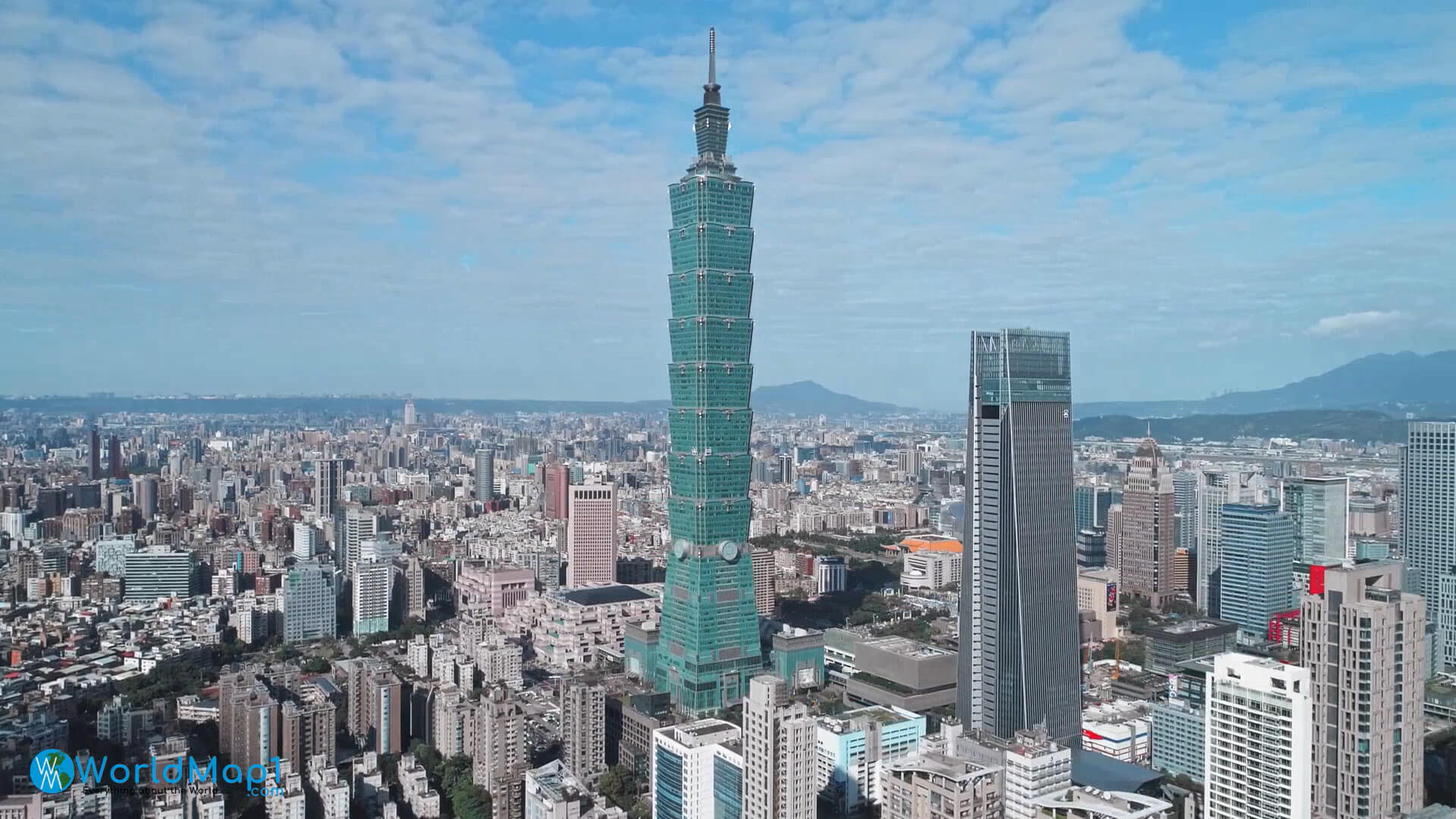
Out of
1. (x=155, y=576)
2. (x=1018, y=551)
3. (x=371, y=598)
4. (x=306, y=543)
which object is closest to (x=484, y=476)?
(x=306, y=543)

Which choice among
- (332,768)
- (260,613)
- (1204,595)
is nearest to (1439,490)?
(1204,595)

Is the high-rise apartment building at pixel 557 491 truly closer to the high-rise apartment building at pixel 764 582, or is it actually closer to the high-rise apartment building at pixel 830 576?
the high-rise apartment building at pixel 830 576

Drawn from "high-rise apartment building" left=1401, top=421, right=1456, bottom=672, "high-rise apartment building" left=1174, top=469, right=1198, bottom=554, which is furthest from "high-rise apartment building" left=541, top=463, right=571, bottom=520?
"high-rise apartment building" left=1401, top=421, right=1456, bottom=672

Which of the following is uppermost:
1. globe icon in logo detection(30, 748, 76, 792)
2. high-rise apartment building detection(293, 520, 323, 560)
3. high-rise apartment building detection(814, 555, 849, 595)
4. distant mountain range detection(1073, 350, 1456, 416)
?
distant mountain range detection(1073, 350, 1456, 416)

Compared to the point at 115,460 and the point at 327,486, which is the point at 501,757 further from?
the point at 115,460

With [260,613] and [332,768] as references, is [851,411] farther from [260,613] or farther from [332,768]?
[332,768]

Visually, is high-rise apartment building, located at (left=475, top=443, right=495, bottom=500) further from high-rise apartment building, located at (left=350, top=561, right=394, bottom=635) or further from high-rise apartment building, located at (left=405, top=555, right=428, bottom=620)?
high-rise apartment building, located at (left=350, top=561, right=394, bottom=635)
